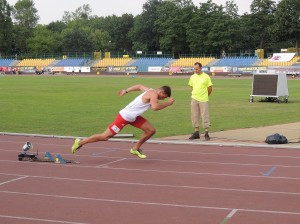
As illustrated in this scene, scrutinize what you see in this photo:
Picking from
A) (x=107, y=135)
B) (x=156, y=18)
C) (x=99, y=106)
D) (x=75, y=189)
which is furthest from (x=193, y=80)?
(x=156, y=18)

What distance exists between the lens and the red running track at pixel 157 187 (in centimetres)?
729

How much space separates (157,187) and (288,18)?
89608mm

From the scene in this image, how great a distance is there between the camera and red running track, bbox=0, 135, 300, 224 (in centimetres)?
729

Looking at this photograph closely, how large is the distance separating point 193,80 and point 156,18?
11242 cm

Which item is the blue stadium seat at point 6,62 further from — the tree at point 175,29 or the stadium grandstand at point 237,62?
the stadium grandstand at point 237,62

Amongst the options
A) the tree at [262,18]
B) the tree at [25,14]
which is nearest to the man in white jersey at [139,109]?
the tree at [262,18]

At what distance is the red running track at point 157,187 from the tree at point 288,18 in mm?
84595

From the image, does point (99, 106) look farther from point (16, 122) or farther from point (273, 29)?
point (273, 29)

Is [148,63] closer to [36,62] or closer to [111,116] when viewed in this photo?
[36,62]

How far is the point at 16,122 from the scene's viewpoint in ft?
64.2

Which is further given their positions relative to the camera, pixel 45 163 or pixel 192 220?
pixel 45 163

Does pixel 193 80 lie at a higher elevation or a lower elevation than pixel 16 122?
higher

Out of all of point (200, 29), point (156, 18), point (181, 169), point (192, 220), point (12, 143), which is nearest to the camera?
point (192, 220)

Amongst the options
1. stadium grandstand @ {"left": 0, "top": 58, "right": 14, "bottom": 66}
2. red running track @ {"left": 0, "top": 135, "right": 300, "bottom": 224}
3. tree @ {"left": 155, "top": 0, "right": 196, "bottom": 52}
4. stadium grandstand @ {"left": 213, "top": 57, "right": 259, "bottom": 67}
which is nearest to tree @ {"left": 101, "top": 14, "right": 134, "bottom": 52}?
tree @ {"left": 155, "top": 0, "right": 196, "bottom": 52}
